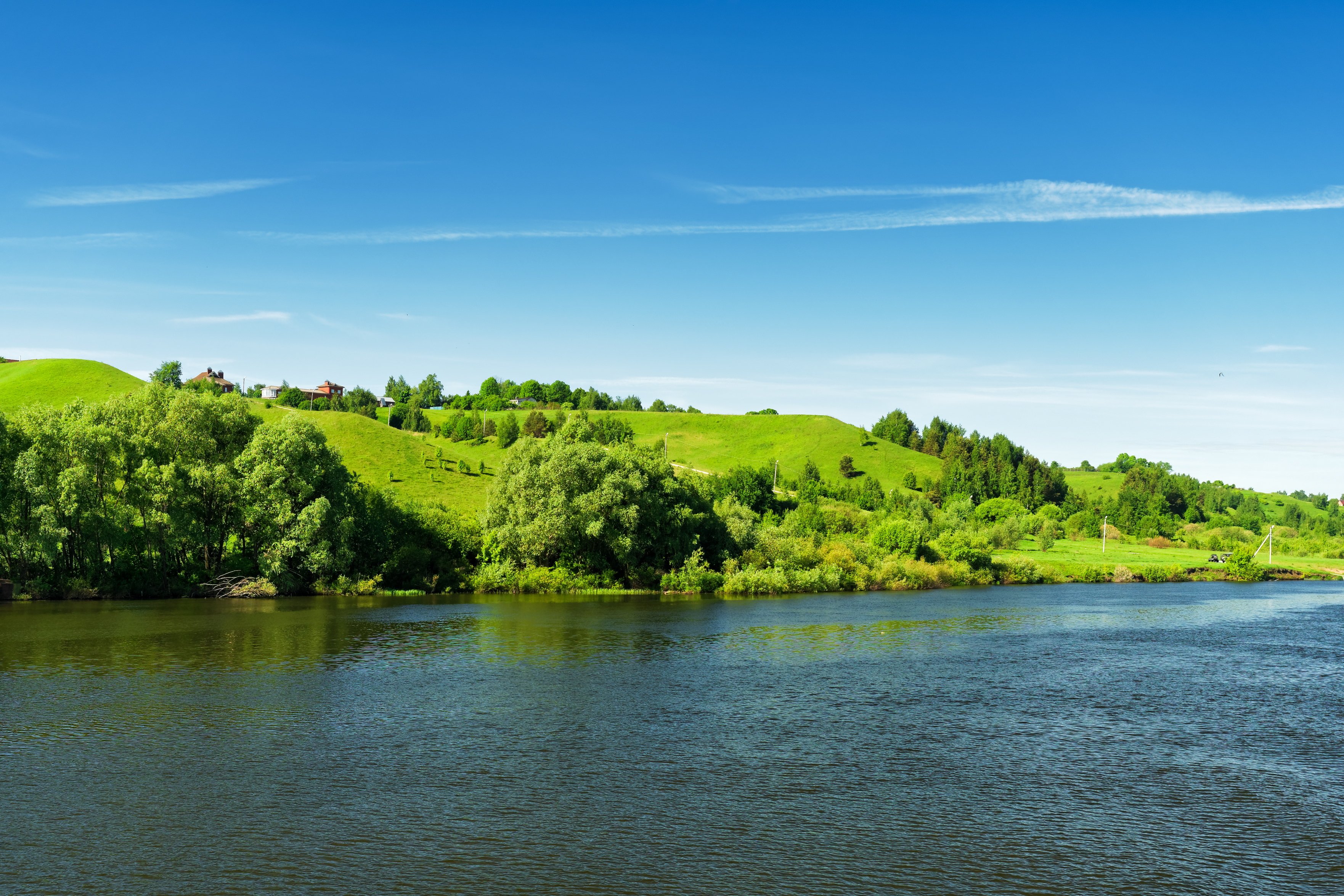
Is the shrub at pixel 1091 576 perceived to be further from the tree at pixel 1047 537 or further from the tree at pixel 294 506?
the tree at pixel 294 506

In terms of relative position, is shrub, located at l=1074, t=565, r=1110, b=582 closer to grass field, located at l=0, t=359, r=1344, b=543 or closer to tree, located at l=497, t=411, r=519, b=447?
grass field, located at l=0, t=359, r=1344, b=543

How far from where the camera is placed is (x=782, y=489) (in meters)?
150

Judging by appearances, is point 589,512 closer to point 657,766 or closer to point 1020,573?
point 657,766

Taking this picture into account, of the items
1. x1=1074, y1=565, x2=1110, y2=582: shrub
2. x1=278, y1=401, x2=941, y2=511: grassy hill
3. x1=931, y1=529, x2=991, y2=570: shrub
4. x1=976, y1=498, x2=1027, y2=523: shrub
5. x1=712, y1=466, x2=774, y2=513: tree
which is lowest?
x1=1074, y1=565, x2=1110, y2=582: shrub

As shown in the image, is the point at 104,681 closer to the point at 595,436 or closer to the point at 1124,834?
the point at 1124,834

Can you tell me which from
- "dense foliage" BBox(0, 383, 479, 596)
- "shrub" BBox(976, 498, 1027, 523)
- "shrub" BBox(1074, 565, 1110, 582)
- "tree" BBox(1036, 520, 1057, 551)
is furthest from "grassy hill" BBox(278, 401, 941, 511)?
"shrub" BBox(1074, 565, 1110, 582)

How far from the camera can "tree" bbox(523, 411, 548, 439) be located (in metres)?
156

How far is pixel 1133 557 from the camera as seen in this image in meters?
112

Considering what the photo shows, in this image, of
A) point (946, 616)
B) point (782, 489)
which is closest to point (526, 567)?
point (946, 616)

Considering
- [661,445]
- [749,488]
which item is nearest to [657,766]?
[749,488]

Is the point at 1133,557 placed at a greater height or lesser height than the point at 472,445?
lesser

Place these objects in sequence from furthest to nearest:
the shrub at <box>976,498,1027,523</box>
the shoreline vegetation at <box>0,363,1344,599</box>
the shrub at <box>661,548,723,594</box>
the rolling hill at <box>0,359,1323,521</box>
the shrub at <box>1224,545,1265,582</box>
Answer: the shrub at <box>976,498,1027,523</box>
the rolling hill at <box>0,359,1323,521</box>
the shrub at <box>1224,545,1265,582</box>
the shrub at <box>661,548,723,594</box>
the shoreline vegetation at <box>0,363,1344,599</box>

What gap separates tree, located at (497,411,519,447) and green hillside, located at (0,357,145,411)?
5265 cm

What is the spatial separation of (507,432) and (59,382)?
63.4 meters
